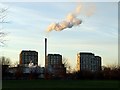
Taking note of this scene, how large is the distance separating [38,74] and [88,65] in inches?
1459

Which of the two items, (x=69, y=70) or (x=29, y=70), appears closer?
(x=29, y=70)

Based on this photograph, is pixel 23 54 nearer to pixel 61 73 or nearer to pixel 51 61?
pixel 51 61

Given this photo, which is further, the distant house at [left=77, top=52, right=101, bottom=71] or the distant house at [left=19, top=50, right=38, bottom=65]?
the distant house at [left=19, top=50, right=38, bottom=65]

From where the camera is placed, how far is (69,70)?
10962 centimetres

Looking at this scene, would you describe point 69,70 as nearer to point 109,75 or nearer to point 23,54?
point 109,75

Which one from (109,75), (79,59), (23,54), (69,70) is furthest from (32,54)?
(109,75)

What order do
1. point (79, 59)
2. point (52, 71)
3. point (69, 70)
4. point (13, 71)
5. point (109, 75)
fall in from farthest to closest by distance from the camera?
1. point (79, 59)
2. point (69, 70)
3. point (52, 71)
4. point (13, 71)
5. point (109, 75)

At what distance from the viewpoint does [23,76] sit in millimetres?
96875

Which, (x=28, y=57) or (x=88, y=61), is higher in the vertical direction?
(x=28, y=57)

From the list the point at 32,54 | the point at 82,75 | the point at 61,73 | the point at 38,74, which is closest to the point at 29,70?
the point at 38,74

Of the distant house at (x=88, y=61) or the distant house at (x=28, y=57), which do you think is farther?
the distant house at (x=28, y=57)

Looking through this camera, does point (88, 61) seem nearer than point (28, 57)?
Yes

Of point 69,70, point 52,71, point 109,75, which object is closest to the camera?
point 109,75

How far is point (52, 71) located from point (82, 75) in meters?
12.9
